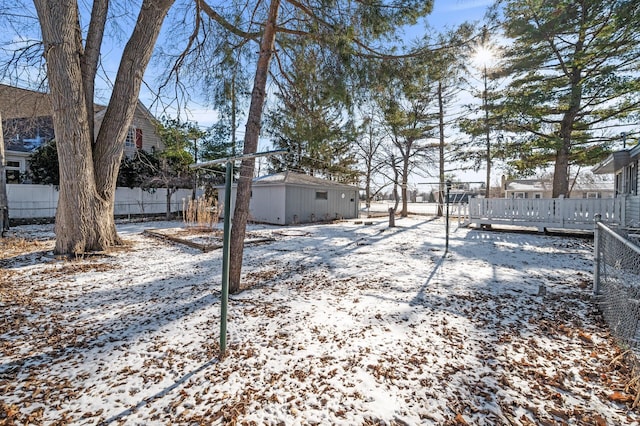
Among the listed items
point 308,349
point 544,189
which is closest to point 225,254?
point 308,349

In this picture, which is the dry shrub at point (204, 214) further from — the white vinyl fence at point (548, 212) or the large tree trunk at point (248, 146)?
the white vinyl fence at point (548, 212)

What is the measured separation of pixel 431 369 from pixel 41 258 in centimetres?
721

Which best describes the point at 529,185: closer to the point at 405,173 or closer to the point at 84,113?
the point at 405,173

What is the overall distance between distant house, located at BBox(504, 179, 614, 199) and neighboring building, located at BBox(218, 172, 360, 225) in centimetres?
1937

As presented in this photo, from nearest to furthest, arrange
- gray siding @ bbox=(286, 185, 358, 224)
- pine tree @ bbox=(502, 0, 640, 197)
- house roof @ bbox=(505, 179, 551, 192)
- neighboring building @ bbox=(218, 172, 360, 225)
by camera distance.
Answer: pine tree @ bbox=(502, 0, 640, 197) < neighboring building @ bbox=(218, 172, 360, 225) < gray siding @ bbox=(286, 185, 358, 224) < house roof @ bbox=(505, 179, 551, 192)

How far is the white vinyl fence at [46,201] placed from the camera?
11625 mm

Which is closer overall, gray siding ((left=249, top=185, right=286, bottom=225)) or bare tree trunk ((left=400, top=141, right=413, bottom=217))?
gray siding ((left=249, top=185, right=286, bottom=225))

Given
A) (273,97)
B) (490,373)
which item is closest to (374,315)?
(490,373)

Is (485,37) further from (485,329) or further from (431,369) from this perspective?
(431,369)

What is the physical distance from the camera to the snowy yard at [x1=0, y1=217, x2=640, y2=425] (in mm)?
1810

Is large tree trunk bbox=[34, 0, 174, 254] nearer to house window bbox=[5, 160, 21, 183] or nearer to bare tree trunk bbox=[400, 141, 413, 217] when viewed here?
house window bbox=[5, 160, 21, 183]

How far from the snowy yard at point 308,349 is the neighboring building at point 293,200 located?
8.06 metres

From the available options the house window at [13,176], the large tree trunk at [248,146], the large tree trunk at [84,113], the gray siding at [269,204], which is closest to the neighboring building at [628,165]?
the large tree trunk at [248,146]

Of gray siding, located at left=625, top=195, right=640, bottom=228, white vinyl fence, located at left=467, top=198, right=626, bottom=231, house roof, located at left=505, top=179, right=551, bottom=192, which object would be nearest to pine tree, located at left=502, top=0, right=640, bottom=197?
white vinyl fence, located at left=467, top=198, right=626, bottom=231
